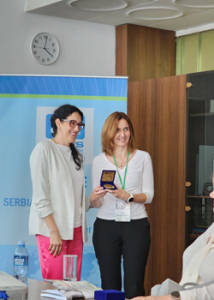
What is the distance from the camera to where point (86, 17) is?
5.93 metres

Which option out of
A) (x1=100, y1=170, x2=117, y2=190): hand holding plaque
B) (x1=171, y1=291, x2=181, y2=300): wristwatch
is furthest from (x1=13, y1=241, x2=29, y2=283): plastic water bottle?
(x1=171, y1=291, x2=181, y2=300): wristwatch

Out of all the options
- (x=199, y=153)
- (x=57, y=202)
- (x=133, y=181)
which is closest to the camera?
(x=57, y=202)

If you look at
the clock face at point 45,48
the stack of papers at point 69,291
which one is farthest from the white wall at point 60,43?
the stack of papers at point 69,291

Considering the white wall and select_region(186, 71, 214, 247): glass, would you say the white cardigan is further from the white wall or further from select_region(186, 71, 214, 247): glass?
the white wall

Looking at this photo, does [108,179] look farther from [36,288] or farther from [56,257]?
[36,288]

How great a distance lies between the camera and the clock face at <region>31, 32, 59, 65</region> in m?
5.77

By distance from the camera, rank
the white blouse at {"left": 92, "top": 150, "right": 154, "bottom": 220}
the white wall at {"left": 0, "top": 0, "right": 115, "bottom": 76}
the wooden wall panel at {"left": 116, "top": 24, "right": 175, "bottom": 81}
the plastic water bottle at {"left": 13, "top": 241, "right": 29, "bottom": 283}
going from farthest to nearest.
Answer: the wooden wall panel at {"left": 116, "top": 24, "right": 175, "bottom": 81}
the white wall at {"left": 0, "top": 0, "right": 115, "bottom": 76}
the white blouse at {"left": 92, "top": 150, "right": 154, "bottom": 220}
the plastic water bottle at {"left": 13, "top": 241, "right": 29, "bottom": 283}

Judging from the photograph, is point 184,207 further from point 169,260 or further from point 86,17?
point 86,17

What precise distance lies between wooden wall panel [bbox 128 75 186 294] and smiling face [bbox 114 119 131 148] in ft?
4.76

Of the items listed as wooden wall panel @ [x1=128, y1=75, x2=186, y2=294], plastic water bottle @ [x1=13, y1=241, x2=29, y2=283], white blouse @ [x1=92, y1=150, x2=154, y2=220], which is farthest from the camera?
wooden wall panel @ [x1=128, y1=75, x2=186, y2=294]

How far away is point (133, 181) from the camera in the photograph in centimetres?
386

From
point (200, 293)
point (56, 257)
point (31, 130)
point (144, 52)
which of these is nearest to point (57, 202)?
point (56, 257)

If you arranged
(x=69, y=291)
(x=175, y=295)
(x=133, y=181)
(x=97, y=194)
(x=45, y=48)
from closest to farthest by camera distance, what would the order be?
(x=175, y=295) < (x=69, y=291) < (x=97, y=194) < (x=133, y=181) < (x=45, y=48)

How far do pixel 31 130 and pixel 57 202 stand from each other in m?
1.21
